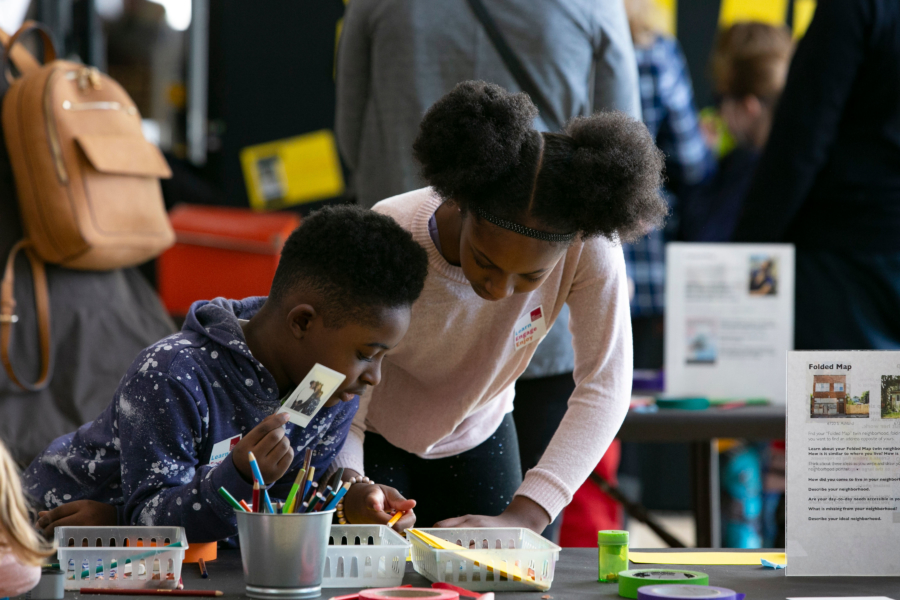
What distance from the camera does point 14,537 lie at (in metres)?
0.72

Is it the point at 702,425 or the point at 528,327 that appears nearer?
the point at 528,327

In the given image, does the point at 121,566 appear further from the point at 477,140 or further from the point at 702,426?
the point at 702,426

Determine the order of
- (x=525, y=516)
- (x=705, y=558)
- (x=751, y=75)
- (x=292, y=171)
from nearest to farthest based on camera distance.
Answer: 1. (x=705, y=558)
2. (x=525, y=516)
3. (x=751, y=75)
4. (x=292, y=171)

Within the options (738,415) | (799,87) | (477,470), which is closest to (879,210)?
(799,87)

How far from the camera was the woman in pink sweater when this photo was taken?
Answer: 3.79ft

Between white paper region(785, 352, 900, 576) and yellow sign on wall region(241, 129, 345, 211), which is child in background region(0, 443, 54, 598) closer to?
white paper region(785, 352, 900, 576)

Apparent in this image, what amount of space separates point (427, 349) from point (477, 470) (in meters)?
0.24

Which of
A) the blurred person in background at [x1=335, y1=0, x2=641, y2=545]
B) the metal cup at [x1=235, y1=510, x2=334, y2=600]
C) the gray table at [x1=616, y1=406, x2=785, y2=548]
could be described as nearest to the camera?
the metal cup at [x1=235, y1=510, x2=334, y2=600]

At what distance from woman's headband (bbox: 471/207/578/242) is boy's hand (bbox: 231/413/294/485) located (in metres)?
0.36

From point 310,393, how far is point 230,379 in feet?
0.64

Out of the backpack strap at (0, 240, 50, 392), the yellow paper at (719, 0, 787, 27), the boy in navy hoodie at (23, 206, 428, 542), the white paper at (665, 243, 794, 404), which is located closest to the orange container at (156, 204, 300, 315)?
the backpack strap at (0, 240, 50, 392)

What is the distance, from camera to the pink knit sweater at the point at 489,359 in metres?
1.33

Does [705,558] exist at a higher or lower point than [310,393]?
lower

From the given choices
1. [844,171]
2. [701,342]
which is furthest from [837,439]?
[844,171]
